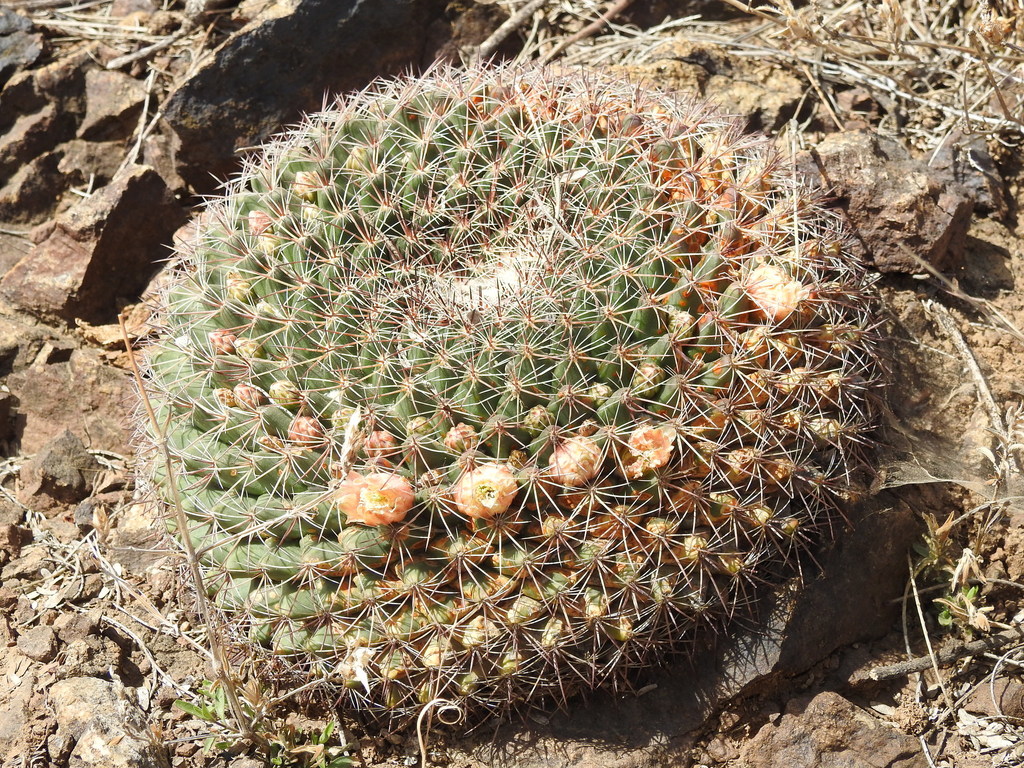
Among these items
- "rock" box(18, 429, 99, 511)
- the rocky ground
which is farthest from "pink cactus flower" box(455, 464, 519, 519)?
"rock" box(18, 429, 99, 511)

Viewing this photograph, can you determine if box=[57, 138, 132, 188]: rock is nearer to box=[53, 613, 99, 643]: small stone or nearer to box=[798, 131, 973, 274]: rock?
box=[53, 613, 99, 643]: small stone

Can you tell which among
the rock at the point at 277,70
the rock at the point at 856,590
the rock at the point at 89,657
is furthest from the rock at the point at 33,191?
the rock at the point at 856,590

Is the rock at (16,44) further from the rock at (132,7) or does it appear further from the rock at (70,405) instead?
the rock at (70,405)

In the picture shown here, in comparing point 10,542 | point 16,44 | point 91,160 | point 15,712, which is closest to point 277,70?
point 91,160

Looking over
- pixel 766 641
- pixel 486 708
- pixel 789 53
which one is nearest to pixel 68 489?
pixel 486 708

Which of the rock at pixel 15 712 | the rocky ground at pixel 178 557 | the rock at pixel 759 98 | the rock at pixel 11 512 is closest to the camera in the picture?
the rock at pixel 15 712

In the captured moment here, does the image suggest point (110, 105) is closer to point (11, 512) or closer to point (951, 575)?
point (11, 512)
